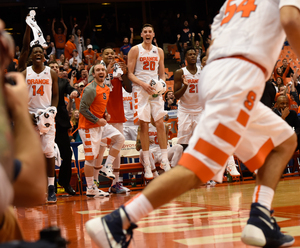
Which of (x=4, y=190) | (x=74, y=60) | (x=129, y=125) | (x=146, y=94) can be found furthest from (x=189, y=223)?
(x=74, y=60)

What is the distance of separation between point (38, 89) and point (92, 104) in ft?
3.69

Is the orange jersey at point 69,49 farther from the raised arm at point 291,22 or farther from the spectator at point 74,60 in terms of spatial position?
the raised arm at point 291,22

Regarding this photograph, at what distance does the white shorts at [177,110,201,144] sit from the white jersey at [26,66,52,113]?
109 inches

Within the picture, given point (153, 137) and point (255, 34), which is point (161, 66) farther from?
point (255, 34)

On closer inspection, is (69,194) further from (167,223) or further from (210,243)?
(210,243)

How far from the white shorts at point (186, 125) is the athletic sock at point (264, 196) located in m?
5.90

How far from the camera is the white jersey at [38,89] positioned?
6.68 metres

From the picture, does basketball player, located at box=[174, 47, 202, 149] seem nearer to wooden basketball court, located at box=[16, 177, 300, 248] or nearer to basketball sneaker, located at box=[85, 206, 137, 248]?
wooden basketball court, located at box=[16, 177, 300, 248]

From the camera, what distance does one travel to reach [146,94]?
7.86 metres

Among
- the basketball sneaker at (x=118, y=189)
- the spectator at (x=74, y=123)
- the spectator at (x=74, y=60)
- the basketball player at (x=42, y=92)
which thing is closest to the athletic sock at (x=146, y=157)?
the basketball sneaker at (x=118, y=189)

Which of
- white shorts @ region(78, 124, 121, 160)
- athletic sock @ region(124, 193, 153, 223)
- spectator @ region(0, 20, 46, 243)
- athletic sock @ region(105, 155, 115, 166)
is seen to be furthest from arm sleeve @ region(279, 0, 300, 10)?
athletic sock @ region(105, 155, 115, 166)

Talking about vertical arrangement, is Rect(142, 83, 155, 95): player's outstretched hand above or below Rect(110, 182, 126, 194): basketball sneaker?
above

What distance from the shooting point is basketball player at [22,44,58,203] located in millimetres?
6578

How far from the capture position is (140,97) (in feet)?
25.8
